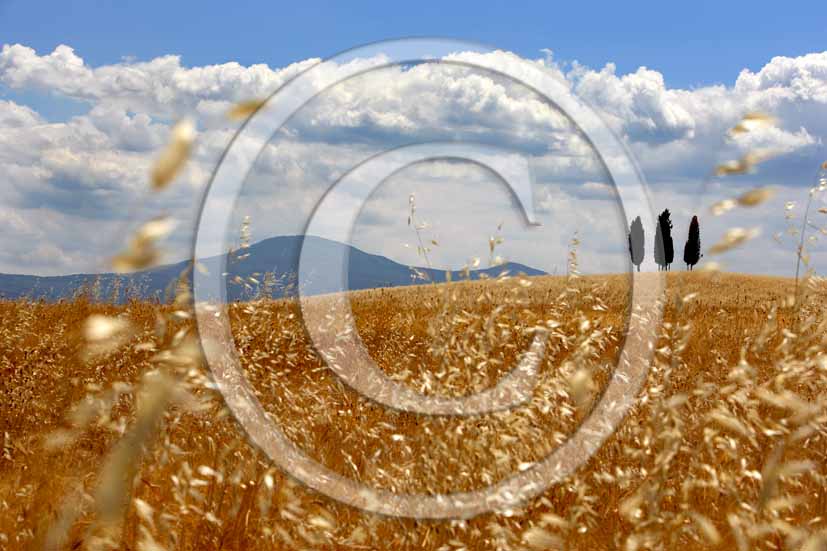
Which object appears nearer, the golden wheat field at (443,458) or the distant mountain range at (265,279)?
the golden wheat field at (443,458)

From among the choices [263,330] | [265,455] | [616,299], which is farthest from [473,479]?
[616,299]

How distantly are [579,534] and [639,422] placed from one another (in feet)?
3.98

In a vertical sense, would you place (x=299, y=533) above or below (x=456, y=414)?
below

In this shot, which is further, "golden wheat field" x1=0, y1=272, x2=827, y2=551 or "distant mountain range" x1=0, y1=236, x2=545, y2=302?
"distant mountain range" x1=0, y1=236, x2=545, y2=302

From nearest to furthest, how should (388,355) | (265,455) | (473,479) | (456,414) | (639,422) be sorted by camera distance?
(473,479) → (456,414) → (265,455) → (639,422) → (388,355)

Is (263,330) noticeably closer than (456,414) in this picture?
No

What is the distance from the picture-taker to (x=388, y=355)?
662 cm

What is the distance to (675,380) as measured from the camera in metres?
5.59

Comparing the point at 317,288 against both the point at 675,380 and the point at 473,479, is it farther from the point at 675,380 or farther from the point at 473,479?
the point at 473,479

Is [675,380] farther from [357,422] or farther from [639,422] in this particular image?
[357,422]

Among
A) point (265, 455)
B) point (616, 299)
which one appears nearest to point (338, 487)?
point (265, 455)

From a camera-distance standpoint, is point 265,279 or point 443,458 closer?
point 443,458

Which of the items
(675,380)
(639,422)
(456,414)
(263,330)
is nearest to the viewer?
(456,414)

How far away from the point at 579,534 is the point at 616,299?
12855mm
